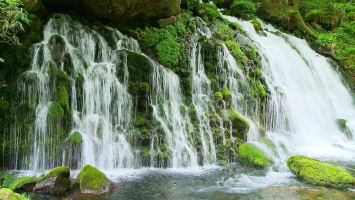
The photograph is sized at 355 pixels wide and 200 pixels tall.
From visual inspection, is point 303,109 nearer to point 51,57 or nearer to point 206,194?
point 206,194

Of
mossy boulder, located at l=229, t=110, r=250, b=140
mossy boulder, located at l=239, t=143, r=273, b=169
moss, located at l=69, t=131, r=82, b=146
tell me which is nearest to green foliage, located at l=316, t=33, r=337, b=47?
mossy boulder, located at l=229, t=110, r=250, b=140

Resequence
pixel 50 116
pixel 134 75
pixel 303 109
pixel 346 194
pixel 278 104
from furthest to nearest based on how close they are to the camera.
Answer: pixel 303 109 → pixel 278 104 → pixel 134 75 → pixel 50 116 → pixel 346 194

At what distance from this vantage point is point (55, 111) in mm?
9234

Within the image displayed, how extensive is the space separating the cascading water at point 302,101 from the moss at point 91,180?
21.6ft

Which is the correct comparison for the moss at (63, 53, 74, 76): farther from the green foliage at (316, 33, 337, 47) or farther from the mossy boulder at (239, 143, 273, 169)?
the green foliage at (316, 33, 337, 47)

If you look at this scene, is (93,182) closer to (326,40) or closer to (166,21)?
(166,21)

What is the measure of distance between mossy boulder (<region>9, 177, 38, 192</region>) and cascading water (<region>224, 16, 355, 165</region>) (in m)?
8.17

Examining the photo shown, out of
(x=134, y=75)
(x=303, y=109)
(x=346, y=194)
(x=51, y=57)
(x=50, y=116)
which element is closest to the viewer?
(x=346, y=194)

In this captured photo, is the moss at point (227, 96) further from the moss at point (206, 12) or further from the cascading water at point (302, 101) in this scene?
the moss at point (206, 12)

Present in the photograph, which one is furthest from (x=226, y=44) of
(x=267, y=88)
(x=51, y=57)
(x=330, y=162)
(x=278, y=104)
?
(x=51, y=57)

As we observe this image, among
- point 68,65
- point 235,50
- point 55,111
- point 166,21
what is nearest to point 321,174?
point 235,50

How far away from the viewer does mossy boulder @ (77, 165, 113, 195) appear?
721 centimetres

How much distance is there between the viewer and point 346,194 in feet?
24.2

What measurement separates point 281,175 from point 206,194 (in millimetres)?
3184
